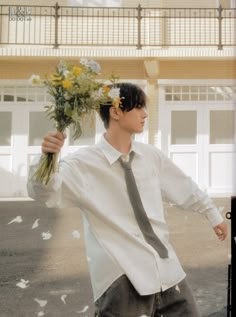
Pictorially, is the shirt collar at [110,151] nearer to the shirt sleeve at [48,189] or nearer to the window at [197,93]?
the shirt sleeve at [48,189]

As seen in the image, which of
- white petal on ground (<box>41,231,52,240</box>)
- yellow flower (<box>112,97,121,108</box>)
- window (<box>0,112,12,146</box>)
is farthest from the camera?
window (<box>0,112,12,146</box>)

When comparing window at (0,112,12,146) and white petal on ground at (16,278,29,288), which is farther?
window at (0,112,12,146)

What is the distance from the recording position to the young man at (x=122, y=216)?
95 centimetres

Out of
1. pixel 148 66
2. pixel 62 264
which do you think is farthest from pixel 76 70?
pixel 148 66

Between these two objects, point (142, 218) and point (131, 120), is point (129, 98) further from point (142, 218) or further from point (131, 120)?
point (142, 218)

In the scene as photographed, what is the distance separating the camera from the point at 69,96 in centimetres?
95

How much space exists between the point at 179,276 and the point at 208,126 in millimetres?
5696

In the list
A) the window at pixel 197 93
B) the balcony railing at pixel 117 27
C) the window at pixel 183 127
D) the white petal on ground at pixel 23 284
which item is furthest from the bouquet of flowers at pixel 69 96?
the window at pixel 197 93

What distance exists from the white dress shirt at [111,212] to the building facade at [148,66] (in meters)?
4.86

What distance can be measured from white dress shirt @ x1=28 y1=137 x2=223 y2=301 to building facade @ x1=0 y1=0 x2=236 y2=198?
4.86m

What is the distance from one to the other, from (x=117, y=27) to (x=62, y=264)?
13.7 ft

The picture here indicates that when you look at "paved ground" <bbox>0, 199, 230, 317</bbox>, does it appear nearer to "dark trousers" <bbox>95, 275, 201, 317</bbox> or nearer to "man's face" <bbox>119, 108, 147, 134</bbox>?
"dark trousers" <bbox>95, 275, 201, 317</bbox>

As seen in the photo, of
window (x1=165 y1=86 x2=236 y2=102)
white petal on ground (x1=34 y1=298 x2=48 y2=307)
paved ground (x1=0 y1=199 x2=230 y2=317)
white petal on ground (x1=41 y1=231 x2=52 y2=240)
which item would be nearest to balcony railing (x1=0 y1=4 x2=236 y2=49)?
window (x1=165 y1=86 x2=236 y2=102)

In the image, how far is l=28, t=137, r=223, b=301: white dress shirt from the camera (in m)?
0.96
